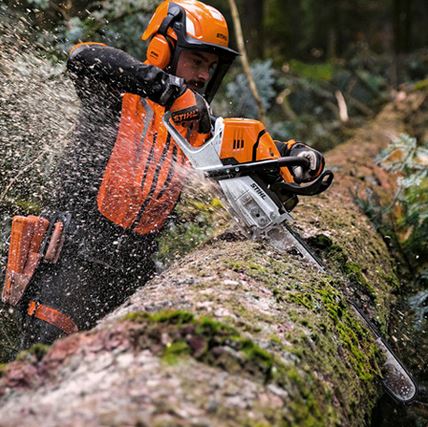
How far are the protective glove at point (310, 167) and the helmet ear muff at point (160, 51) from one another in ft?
3.32

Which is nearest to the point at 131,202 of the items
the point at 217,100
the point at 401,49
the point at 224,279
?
the point at 224,279

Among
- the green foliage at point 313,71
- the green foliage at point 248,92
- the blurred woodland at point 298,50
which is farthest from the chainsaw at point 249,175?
the green foliage at point 313,71

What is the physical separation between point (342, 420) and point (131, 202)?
182cm

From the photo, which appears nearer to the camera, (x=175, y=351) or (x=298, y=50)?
(x=175, y=351)

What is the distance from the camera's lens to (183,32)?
3223mm

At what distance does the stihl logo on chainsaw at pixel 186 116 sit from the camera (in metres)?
2.97

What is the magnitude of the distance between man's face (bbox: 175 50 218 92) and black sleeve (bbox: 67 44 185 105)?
1.23 feet

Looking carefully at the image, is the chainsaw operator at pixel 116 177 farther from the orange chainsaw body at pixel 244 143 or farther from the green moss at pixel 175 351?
the green moss at pixel 175 351

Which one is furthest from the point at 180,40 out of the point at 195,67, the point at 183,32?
the point at 195,67

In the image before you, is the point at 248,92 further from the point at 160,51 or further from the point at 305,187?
the point at 305,187

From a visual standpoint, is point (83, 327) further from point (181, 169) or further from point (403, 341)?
point (403, 341)

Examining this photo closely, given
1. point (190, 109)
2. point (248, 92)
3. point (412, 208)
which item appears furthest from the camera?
point (248, 92)

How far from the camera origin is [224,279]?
2404 mm

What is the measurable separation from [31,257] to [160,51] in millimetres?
1478
